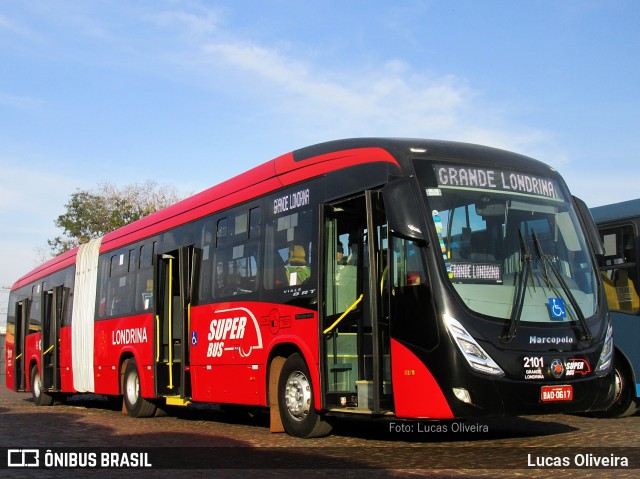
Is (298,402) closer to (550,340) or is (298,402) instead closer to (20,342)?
(550,340)

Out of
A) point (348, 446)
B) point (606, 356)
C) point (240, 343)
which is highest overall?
point (240, 343)

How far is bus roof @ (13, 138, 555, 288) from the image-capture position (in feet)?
30.6

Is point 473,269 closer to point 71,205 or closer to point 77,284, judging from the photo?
point 77,284

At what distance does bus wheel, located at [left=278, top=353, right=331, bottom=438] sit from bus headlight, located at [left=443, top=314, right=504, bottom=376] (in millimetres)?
2324

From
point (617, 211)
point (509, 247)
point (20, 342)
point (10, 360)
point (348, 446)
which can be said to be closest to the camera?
point (509, 247)

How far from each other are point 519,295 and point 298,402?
10.2 ft

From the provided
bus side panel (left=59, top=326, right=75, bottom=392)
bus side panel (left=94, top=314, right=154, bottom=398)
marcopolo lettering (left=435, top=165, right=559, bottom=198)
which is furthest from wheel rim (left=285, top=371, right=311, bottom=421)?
bus side panel (left=59, top=326, right=75, bottom=392)

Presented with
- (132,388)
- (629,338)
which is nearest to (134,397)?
(132,388)

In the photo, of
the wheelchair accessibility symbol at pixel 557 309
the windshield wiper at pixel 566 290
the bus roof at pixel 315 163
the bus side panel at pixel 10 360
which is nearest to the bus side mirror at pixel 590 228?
the bus roof at pixel 315 163

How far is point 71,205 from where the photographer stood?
50.8m

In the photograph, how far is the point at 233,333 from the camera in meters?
12.0

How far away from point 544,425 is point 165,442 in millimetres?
5116

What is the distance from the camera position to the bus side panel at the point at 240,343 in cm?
1029

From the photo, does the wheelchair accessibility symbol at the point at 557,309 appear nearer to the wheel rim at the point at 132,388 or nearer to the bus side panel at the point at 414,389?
the bus side panel at the point at 414,389
